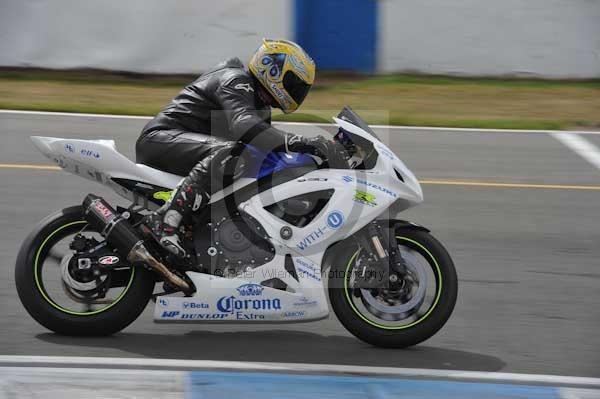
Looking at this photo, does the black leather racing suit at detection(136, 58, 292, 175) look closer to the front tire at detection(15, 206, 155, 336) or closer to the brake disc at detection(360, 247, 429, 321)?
the front tire at detection(15, 206, 155, 336)

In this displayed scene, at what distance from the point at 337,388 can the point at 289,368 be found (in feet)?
1.38

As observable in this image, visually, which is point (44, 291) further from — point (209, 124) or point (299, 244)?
point (299, 244)

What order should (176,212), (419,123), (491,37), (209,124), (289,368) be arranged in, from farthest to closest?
(491,37) → (419,123) → (209,124) → (176,212) → (289,368)

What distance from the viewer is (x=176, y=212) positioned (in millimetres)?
5734

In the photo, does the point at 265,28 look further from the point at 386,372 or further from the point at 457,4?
the point at 386,372

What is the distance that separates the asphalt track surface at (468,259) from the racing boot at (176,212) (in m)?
0.59

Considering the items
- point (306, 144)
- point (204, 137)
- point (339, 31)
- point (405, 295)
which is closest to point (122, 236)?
point (204, 137)

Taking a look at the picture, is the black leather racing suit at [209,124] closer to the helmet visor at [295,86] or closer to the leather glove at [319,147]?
the leather glove at [319,147]

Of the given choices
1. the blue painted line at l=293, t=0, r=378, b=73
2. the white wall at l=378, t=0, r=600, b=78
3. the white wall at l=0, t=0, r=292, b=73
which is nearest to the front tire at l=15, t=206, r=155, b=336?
the white wall at l=0, t=0, r=292, b=73

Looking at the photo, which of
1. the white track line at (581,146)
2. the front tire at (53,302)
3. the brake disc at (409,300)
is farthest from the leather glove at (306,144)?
the white track line at (581,146)

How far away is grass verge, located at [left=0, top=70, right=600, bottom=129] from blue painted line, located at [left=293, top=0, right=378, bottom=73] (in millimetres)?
242

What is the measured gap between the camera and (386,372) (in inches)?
219

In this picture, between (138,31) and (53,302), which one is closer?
(53,302)

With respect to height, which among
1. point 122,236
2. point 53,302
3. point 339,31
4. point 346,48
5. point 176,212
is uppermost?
point 176,212
